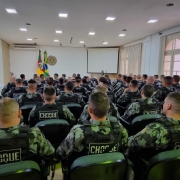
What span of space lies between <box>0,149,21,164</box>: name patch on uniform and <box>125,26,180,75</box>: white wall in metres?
7.71

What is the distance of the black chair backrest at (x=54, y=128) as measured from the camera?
1.80 meters

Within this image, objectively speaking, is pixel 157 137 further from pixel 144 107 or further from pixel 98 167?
pixel 144 107

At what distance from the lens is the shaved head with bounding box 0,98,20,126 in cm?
123

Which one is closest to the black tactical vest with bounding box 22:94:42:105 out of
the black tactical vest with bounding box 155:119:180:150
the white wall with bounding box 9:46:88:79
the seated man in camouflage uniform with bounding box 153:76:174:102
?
the black tactical vest with bounding box 155:119:180:150

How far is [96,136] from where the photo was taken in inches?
48.1

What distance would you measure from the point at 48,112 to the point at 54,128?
0.40 meters

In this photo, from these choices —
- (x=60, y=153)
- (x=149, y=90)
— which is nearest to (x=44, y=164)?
(x=60, y=153)

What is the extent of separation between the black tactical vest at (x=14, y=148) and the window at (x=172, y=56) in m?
7.54

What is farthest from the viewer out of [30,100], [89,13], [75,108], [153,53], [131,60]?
[131,60]

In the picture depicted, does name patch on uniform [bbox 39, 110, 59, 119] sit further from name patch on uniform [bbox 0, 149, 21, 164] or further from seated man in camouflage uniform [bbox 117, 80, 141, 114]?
seated man in camouflage uniform [bbox 117, 80, 141, 114]

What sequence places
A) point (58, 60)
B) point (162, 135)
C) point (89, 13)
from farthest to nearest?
point (58, 60) < point (89, 13) < point (162, 135)

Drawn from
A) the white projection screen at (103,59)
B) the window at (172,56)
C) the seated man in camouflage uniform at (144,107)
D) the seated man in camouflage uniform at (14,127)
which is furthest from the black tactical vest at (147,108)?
the white projection screen at (103,59)

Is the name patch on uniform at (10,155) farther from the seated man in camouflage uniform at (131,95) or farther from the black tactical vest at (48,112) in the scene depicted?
the seated man in camouflage uniform at (131,95)

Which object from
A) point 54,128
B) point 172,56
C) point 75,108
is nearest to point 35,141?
point 54,128
